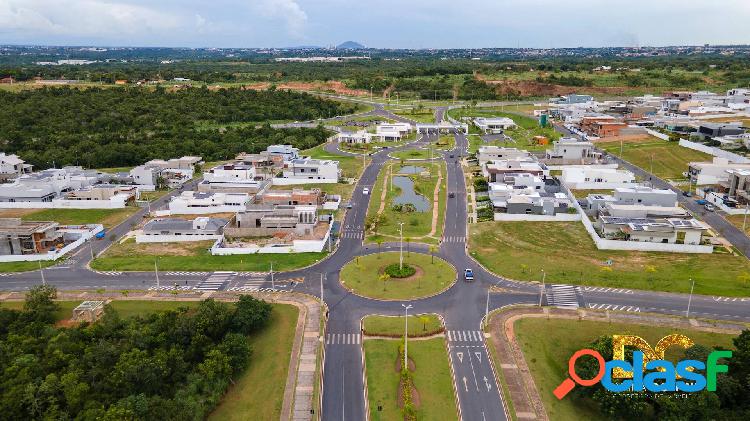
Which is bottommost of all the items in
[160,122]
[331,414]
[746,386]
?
[331,414]

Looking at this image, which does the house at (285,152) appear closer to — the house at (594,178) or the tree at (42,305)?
the house at (594,178)

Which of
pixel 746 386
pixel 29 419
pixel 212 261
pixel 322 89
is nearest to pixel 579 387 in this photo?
pixel 746 386

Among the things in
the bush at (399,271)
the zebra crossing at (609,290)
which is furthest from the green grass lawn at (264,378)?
the zebra crossing at (609,290)

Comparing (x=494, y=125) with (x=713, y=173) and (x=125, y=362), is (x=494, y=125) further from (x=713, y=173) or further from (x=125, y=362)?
(x=125, y=362)

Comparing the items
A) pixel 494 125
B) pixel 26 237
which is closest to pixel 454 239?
pixel 26 237

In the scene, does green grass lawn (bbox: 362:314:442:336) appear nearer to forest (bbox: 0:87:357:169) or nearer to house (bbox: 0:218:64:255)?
house (bbox: 0:218:64:255)

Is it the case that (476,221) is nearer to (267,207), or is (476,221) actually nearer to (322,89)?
(267,207)
